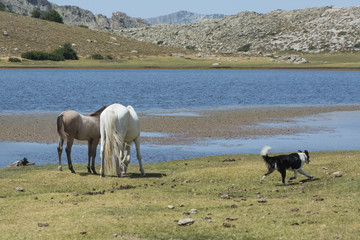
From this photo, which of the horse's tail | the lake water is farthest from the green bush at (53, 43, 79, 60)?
the horse's tail

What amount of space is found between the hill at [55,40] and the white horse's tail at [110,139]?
382 ft

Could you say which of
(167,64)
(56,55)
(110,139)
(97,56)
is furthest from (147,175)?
(97,56)

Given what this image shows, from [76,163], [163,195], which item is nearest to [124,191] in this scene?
[163,195]

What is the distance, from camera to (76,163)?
26375 millimetres

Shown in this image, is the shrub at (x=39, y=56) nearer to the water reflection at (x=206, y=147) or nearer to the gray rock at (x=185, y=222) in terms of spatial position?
the water reflection at (x=206, y=147)

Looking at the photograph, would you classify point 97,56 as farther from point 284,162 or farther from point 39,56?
point 284,162

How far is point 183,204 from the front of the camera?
51.3ft

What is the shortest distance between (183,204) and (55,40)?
144m

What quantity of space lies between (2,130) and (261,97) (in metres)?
37.7

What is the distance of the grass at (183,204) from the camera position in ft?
41.2

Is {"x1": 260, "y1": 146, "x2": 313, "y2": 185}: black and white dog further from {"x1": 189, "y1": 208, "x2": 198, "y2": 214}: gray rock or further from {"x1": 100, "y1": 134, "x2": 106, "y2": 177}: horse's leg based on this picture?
{"x1": 100, "y1": 134, "x2": 106, "y2": 177}: horse's leg

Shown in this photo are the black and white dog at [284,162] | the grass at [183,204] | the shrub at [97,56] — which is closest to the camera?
the grass at [183,204]

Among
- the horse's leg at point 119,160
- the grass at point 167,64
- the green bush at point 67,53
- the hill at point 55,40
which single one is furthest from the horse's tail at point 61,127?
the green bush at point 67,53

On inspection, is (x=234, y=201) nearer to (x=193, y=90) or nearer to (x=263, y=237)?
(x=263, y=237)
